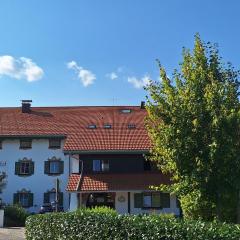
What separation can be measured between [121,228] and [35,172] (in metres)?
30.9

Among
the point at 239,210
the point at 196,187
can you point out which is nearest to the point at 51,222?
the point at 196,187

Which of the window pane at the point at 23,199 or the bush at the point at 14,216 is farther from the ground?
the window pane at the point at 23,199

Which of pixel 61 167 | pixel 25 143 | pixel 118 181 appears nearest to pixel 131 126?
pixel 61 167

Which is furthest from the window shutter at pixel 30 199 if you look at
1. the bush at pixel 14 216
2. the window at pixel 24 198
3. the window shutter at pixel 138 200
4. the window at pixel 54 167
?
the window shutter at pixel 138 200

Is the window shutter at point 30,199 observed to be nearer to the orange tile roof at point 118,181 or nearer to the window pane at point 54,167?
the window pane at point 54,167

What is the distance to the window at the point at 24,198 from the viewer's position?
4281cm

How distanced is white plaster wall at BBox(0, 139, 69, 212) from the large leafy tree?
26.3 meters

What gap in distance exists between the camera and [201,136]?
16.7 metres

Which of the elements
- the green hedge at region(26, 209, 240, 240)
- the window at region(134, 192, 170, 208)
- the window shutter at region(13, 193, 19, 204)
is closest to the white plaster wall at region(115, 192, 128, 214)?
the window at region(134, 192, 170, 208)

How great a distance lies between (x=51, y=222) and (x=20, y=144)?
27.0 meters

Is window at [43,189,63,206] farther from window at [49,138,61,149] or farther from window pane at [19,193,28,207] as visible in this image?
window at [49,138,61,149]

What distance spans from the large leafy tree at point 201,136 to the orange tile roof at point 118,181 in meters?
17.0

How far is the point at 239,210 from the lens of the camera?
60.0 ft

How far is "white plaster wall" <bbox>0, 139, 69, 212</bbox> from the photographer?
43.3 metres
